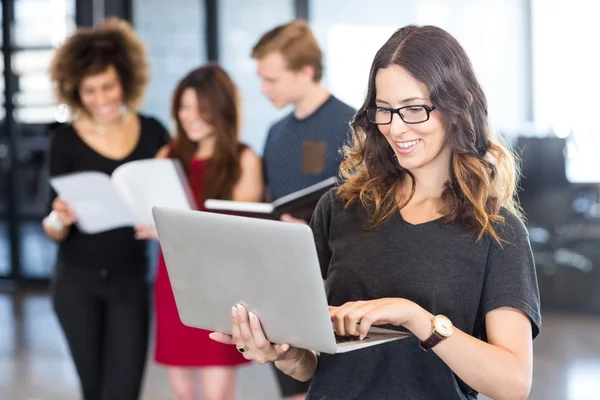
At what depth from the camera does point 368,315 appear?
1.35 meters

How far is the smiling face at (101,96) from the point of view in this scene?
307 cm

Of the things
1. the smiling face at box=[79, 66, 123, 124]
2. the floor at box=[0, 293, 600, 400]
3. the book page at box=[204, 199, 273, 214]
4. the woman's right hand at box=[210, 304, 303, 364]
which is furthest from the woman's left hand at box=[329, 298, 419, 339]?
the floor at box=[0, 293, 600, 400]

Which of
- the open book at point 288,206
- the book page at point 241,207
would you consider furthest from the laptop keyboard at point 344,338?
the book page at point 241,207

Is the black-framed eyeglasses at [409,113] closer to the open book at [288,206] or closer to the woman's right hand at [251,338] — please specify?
the woman's right hand at [251,338]

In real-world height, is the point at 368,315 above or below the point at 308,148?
below

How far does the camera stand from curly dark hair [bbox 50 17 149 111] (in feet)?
10.2

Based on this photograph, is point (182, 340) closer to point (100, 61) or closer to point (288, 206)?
point (288, 206)

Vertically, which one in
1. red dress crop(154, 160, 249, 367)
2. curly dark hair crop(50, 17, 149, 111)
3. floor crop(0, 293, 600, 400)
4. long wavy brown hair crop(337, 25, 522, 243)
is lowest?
floor crop(0, 293, 600, 400)

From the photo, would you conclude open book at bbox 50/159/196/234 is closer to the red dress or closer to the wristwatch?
the red dress

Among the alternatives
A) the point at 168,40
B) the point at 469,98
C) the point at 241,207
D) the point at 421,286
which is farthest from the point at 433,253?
the point at 168,40

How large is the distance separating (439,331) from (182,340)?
1590 millimetres

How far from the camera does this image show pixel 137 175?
2.71m

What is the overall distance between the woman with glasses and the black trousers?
139 centimetres

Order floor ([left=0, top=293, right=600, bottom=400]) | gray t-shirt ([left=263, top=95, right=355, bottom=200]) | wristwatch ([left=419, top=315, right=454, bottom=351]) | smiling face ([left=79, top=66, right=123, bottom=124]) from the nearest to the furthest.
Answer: wristwatch ([left=419, top=315, right=454, bottom=351]) → gray t-shirt ([left=263, top=95, right=355, bottom=200]) → smiling face ([left=79, top=66, right=123, bottom=124]) → floor ([left=0, top=293, right=600, bottom=400])
